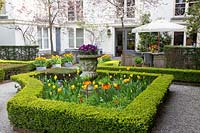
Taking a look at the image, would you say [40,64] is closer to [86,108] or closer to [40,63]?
[40,63]

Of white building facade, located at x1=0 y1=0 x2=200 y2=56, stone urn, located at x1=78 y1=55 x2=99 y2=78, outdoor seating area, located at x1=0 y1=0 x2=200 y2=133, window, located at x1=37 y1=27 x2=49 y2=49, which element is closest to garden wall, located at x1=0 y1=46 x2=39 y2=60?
outdoor seating area, located at x1=0 y1=0 x2=200 y2=133

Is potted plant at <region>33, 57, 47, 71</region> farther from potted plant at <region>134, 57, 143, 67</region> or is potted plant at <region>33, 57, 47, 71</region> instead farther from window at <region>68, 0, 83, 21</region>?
window at <region>68, 0, 83, 21</region>

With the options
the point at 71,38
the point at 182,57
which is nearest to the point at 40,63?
the point at 182,57

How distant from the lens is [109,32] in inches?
773

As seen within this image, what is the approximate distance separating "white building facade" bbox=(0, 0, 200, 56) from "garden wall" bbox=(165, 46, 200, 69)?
22.2 feet

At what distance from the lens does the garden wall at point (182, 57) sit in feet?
34.6

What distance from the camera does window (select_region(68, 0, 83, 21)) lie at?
19.9m

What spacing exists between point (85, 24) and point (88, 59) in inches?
525

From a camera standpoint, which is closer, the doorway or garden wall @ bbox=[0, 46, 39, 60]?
garden wall @ bbox=[0, 46, 39, 60]

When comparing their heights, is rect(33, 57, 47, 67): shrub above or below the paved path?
above

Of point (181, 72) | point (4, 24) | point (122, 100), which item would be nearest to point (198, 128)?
point (122, 100)

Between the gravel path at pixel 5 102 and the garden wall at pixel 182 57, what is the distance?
6.99m

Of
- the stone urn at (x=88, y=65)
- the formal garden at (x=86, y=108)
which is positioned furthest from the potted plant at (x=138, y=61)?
the stone urn at (x=88, y=65)

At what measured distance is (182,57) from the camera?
1079cm
